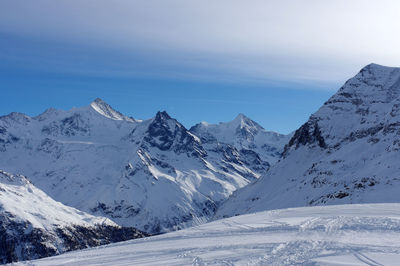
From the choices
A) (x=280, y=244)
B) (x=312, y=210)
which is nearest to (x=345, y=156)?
(x=312, y=210)

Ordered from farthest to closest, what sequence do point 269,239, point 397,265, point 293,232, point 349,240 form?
point 293,232 < point 269,239 < point 349,240 < point 397,265

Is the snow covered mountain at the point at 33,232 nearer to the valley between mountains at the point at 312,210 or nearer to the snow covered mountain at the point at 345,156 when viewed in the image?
the valley between mountains at the point at 312,210

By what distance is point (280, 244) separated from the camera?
2309 cm

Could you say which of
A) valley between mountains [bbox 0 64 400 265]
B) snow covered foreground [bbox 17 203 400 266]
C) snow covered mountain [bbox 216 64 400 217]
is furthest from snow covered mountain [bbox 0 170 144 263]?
snow covered foreground [bbox 17 203 400 266]

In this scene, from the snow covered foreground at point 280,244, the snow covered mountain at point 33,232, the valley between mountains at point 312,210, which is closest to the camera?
the snow covered foreground at point 280,244

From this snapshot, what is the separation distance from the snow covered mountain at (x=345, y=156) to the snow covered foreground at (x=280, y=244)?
40.9m

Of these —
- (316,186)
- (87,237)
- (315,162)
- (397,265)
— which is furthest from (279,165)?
(397,265)

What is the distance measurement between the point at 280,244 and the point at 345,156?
89977mm

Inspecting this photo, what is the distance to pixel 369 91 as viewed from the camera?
143m

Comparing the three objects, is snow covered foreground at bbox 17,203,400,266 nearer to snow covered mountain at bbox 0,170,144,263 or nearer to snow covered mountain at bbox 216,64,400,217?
snow covered mountain at bbox 216,64,400,217

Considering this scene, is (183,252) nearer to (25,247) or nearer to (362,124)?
(362,124)

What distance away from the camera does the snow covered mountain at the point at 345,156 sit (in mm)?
80250

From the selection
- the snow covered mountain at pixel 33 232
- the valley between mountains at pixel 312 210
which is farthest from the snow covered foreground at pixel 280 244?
the snow covered mountain at pixel 33 232

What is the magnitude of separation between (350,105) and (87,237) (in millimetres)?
133310
